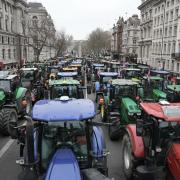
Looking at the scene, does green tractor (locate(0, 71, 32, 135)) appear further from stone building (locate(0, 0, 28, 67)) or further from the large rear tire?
stone building (locate(0, 0, 28, 67))

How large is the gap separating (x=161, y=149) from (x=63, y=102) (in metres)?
2.35

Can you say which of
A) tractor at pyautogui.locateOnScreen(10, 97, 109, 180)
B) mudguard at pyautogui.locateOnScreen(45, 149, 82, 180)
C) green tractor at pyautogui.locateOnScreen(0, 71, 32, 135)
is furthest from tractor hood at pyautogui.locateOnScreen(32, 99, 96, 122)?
green tractor at pyautogui.locateOnScreen(0, 71, 32, 135)

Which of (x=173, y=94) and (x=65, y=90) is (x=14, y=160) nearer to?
(x=65, y=90)

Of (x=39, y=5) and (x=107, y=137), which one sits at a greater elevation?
(x=39, y=5)

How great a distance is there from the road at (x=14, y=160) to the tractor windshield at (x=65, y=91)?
2570 millimetres

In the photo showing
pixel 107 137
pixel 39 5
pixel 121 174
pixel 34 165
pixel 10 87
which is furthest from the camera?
pixel 39 5

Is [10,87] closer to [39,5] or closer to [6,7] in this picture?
[6,7]

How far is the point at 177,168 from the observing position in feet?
18.7

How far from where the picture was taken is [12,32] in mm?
71312

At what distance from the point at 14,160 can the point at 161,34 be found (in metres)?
53.8

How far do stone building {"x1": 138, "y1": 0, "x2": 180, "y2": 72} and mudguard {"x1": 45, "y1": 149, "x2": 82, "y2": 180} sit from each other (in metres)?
43.9

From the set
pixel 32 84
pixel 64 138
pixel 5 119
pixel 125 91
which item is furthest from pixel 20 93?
pixel 64 138

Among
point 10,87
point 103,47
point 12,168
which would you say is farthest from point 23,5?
point 12,168

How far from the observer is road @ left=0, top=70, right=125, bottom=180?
8219mm
